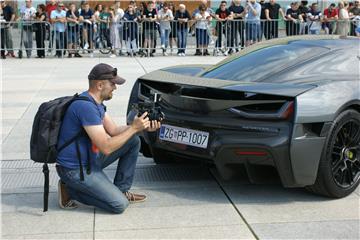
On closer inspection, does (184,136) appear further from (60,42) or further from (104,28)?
(104,28)

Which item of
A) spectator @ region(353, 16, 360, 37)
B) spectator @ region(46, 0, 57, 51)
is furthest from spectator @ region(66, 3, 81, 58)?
→ spectator @ region(353, 16, 360, 37)

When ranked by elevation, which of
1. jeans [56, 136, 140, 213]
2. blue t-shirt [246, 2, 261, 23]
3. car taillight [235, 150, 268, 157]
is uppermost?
blue t-shirt [246, 2, 261, 23]

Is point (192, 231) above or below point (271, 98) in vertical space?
below

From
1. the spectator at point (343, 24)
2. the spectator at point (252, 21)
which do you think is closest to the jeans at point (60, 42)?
the spectator at point (252, 21)

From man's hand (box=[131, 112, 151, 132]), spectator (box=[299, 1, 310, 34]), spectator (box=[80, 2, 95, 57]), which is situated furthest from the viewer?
spectator (box=[299, 1, 310, 34])

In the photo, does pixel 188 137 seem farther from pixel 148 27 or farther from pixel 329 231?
pixel 148 27

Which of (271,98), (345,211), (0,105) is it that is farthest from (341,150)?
(0,105)

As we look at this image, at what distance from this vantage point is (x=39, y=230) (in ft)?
13.9

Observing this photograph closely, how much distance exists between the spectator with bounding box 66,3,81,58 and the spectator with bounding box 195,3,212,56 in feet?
12.3

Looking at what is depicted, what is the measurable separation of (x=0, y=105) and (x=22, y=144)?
2830 mm

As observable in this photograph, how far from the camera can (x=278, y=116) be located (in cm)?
446

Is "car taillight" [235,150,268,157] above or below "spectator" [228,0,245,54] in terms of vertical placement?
below

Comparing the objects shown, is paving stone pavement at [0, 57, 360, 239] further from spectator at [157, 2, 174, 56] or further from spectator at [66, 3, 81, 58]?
spectator at [157, 2, 174, 56]

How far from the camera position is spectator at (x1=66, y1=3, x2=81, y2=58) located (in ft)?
58.3
